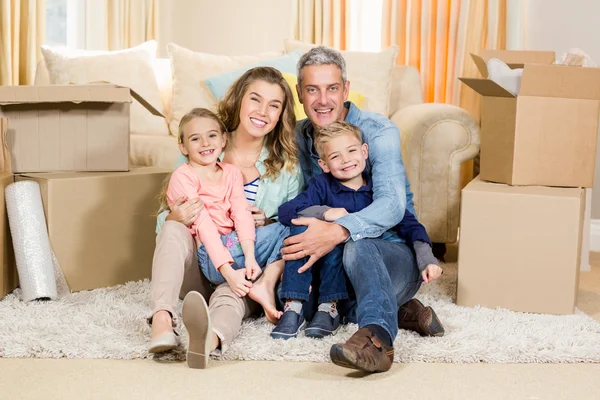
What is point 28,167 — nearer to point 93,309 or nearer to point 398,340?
point 93,309

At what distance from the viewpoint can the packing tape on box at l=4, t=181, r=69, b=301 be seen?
242 centimetres

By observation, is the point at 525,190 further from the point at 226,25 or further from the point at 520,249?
the point at 226,25

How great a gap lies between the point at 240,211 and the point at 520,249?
0.88m

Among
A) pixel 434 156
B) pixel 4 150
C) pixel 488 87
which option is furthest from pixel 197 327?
pixel 434 156

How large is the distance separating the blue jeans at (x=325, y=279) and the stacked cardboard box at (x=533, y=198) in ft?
1.71

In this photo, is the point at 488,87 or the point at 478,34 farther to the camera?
the point at 478,34

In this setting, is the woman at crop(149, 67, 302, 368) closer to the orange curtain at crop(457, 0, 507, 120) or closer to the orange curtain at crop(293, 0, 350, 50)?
the orange curtain at crop(457, 0, 507, 120)

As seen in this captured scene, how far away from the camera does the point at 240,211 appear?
2248 mm

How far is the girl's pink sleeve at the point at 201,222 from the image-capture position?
7.03 ft

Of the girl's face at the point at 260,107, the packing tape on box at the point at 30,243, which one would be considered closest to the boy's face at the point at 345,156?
the girl's face at the point at 260,107

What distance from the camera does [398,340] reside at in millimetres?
2049

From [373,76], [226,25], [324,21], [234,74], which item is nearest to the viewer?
[234,74]

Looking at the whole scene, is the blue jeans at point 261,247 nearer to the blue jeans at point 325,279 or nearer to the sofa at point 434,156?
the blue jeans at point 325,279

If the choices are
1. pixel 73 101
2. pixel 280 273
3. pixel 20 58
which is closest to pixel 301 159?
pixel 280 273
